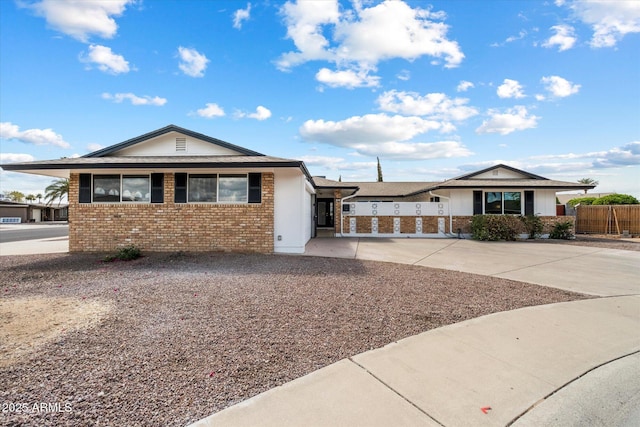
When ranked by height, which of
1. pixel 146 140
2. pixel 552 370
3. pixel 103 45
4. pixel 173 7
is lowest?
pixel 552 370

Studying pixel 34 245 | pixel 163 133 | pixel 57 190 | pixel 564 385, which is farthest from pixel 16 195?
pixel 564 385

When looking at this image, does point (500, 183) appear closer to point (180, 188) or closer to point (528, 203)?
point (528, 203)

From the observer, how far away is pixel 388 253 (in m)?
11.4

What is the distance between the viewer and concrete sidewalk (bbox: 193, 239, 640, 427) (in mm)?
2467

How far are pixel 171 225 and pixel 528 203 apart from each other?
17.3 metres

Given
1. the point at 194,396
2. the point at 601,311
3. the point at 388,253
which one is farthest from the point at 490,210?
the point at 194,396

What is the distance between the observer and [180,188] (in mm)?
11133

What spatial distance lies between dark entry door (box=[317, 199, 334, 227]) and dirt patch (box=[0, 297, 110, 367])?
58.1 feet

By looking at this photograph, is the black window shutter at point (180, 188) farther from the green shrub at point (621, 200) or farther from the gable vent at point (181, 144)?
the green shrub at point (621, 200)

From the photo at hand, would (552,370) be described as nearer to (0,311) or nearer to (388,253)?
(0,311)

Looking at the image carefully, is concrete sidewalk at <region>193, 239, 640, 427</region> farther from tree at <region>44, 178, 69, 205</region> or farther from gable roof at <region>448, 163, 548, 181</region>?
tree at <region>44, 178, 69, 205</region>

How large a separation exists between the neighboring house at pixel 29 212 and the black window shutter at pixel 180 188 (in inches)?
1690

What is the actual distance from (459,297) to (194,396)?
4645 mm

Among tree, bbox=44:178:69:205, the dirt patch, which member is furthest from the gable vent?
tree, bbox=44:178:69:205
